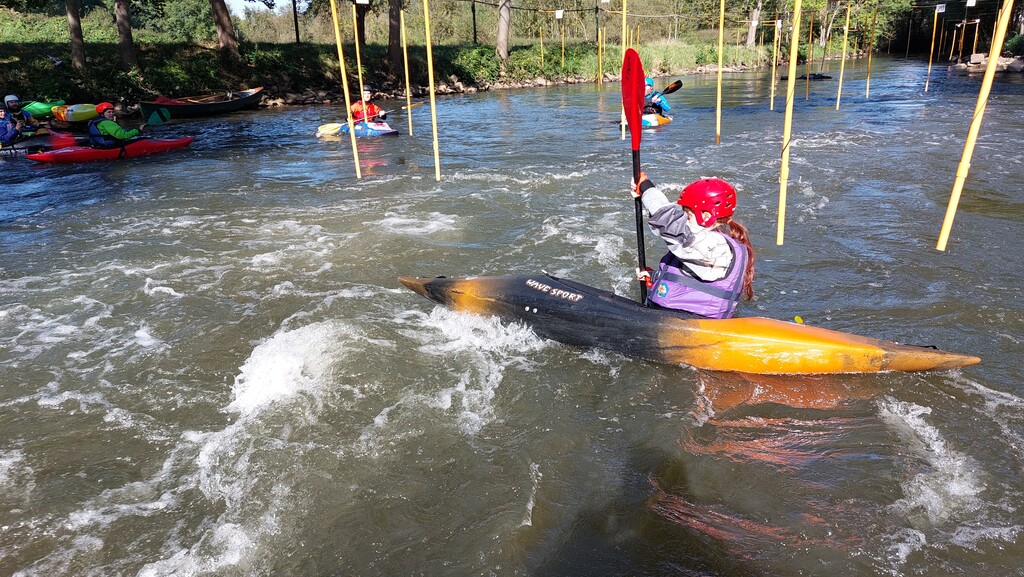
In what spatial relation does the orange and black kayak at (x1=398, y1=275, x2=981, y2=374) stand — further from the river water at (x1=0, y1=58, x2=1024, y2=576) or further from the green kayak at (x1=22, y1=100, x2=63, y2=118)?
the green kayak at (x1=22, y1=100, x2=63, y2=118)

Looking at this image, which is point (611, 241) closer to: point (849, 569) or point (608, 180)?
point (608, 180)

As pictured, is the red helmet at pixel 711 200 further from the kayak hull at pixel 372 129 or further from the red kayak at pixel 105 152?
the red kayak at pixel 105 152

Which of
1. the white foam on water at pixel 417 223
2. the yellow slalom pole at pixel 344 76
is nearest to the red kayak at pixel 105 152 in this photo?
the yellow slalom pole at pixel 344 76

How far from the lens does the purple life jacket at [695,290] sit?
3.79m

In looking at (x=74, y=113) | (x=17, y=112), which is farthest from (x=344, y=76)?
(x=17, y=112)

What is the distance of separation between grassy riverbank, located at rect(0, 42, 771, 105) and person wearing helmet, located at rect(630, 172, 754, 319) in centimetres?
2021

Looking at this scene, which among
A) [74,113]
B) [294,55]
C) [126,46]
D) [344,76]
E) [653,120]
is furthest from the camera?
[294,55]

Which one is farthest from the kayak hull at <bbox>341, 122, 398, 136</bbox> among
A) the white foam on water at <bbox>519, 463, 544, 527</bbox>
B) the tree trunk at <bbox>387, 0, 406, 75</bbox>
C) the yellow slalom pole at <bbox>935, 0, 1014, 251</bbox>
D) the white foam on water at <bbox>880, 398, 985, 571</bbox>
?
the tree trunk at <bbox>387, 0, 406, 75</bbox>

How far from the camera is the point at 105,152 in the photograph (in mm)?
11523

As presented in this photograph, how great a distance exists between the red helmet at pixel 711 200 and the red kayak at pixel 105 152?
1198 cm

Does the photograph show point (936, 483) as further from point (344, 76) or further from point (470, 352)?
point (344, 76)

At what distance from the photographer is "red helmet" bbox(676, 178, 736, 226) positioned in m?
3.50

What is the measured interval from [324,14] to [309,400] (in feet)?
129

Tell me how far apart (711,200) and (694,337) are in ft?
2.87
